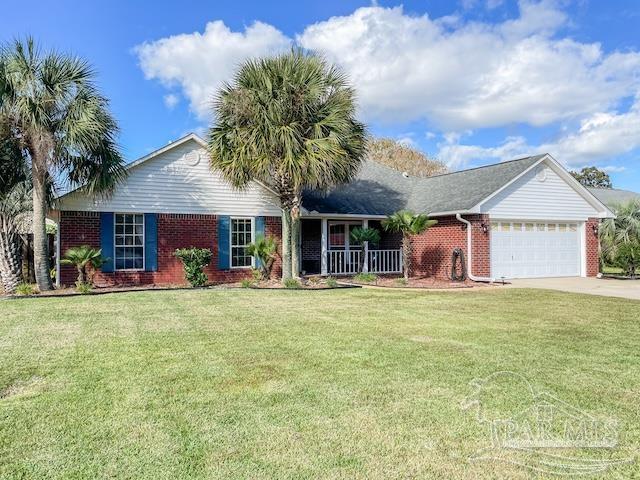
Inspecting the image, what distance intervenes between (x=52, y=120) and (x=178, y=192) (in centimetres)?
412

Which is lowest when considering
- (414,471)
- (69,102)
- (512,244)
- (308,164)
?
(414,471)

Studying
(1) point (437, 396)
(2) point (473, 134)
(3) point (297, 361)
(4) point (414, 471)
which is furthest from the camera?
(2) point (473, 134)

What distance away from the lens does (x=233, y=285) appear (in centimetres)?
1441

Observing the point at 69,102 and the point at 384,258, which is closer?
the point at 69,102

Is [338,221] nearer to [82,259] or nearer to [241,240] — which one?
[241,240]

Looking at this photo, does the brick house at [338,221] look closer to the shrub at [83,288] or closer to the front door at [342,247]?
the front door at [342,247]

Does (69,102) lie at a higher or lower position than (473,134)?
lower

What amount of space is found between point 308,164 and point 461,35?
27.2 ft

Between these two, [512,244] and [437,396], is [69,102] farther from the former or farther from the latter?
[512,244]

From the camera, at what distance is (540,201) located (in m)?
17.4

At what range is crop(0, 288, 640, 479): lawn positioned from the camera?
3.13 m

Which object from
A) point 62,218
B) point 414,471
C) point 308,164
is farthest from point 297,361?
point 62,218


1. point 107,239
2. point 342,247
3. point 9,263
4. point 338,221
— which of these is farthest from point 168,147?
point 342,247

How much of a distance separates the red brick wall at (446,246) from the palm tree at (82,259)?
11.1 meters
